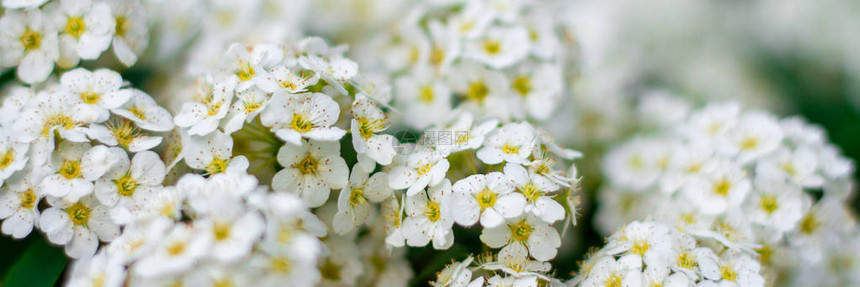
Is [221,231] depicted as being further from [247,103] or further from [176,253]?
[247,103]

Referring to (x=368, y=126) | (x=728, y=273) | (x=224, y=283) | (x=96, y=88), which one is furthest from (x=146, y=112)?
(x=728, y=273)

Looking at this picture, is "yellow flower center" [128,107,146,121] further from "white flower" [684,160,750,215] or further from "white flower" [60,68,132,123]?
"white flower" [684,160,750,215]

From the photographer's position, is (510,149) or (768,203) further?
(768,203)

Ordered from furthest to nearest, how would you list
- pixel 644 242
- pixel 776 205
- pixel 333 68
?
pixel 776 205 → pixel 333 68 → pixel 644 242

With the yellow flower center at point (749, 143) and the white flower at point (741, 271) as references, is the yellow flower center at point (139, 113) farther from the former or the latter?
the yellow flower center at point (749, 143)

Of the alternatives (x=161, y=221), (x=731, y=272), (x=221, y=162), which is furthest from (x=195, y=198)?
(x=731, y=272)

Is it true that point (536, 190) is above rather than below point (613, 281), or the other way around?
above

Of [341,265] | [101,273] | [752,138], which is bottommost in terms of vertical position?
[341,265]

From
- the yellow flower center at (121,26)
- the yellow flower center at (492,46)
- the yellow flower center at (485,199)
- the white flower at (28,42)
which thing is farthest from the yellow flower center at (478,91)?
the white flower at (28,42)
